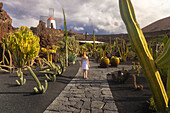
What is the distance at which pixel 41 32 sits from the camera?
32.1ft

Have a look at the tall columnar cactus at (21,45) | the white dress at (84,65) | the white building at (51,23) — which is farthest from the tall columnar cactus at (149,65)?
the white building at (51,23)

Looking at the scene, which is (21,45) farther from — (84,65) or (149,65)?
(149,65)

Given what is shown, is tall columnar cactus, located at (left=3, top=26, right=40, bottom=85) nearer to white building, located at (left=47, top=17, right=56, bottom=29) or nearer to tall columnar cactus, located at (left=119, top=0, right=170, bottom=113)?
tall columnar cactus, located at (left=119, top=0, right=170, bottom=113)

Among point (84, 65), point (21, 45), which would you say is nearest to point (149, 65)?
point (84, 65)

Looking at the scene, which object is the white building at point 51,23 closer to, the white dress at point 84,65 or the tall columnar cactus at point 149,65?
the white dress at point 84,65

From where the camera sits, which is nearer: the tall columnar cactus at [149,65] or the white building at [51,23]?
the tall columnar cactus at [149,65]

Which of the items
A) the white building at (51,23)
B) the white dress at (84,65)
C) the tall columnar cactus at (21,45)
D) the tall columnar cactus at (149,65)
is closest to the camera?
the tall columnar cactus at (149,65)

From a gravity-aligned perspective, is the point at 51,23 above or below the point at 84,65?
above

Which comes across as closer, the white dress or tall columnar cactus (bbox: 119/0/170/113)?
tall columnar cactus (bbox: 119/0/170/113)

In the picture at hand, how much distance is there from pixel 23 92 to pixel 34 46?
3144 millimetres

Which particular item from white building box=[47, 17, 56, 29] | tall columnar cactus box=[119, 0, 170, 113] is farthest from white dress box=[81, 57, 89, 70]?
white building box=[47, 17, 56, 29]

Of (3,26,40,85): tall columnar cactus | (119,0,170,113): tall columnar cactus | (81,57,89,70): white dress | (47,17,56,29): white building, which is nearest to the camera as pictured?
(119,0,170,113): tall columnar cactus

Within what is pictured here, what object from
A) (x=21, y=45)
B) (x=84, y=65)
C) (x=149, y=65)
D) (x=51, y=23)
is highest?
(x=51, y=23)

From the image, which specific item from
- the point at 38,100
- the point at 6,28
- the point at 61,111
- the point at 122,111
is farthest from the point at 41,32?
the point at 122,111
